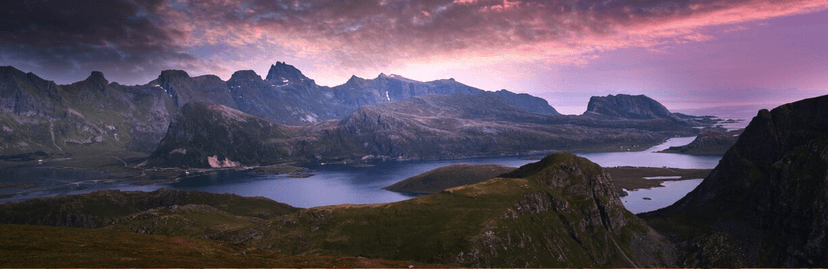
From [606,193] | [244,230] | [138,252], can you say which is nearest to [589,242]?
[606,193]

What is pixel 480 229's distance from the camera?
12675 centimetres

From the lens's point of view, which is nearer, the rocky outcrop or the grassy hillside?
the grassy hillside

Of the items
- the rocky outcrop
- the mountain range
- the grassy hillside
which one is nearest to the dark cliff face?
the mountain range

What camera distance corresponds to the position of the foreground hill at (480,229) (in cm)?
12162

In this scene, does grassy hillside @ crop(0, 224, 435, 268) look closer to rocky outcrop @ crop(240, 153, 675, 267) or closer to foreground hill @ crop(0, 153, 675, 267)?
foreground hill @ crop(0, 153, 675, 267)

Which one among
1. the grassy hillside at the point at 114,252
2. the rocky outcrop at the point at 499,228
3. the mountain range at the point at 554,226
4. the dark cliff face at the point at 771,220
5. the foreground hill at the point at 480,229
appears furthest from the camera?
the dark cliff face at the point at 771,220

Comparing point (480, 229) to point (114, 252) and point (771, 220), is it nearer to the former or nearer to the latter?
point (114, 252)

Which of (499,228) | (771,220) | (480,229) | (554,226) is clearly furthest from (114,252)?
(771,220)

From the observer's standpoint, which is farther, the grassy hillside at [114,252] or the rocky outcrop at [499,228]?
the rocky outcrop at [499,228]

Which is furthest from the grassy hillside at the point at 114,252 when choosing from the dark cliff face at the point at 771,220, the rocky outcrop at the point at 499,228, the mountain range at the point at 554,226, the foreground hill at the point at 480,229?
the dark cliff face at the point at 771,220

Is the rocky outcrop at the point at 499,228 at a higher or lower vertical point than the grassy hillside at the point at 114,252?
lower

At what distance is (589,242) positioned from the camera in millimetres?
146125

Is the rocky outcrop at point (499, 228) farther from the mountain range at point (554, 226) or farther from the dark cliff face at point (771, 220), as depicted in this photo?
the dark cliff face at point (771, 220)

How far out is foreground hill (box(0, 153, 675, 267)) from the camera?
122m
